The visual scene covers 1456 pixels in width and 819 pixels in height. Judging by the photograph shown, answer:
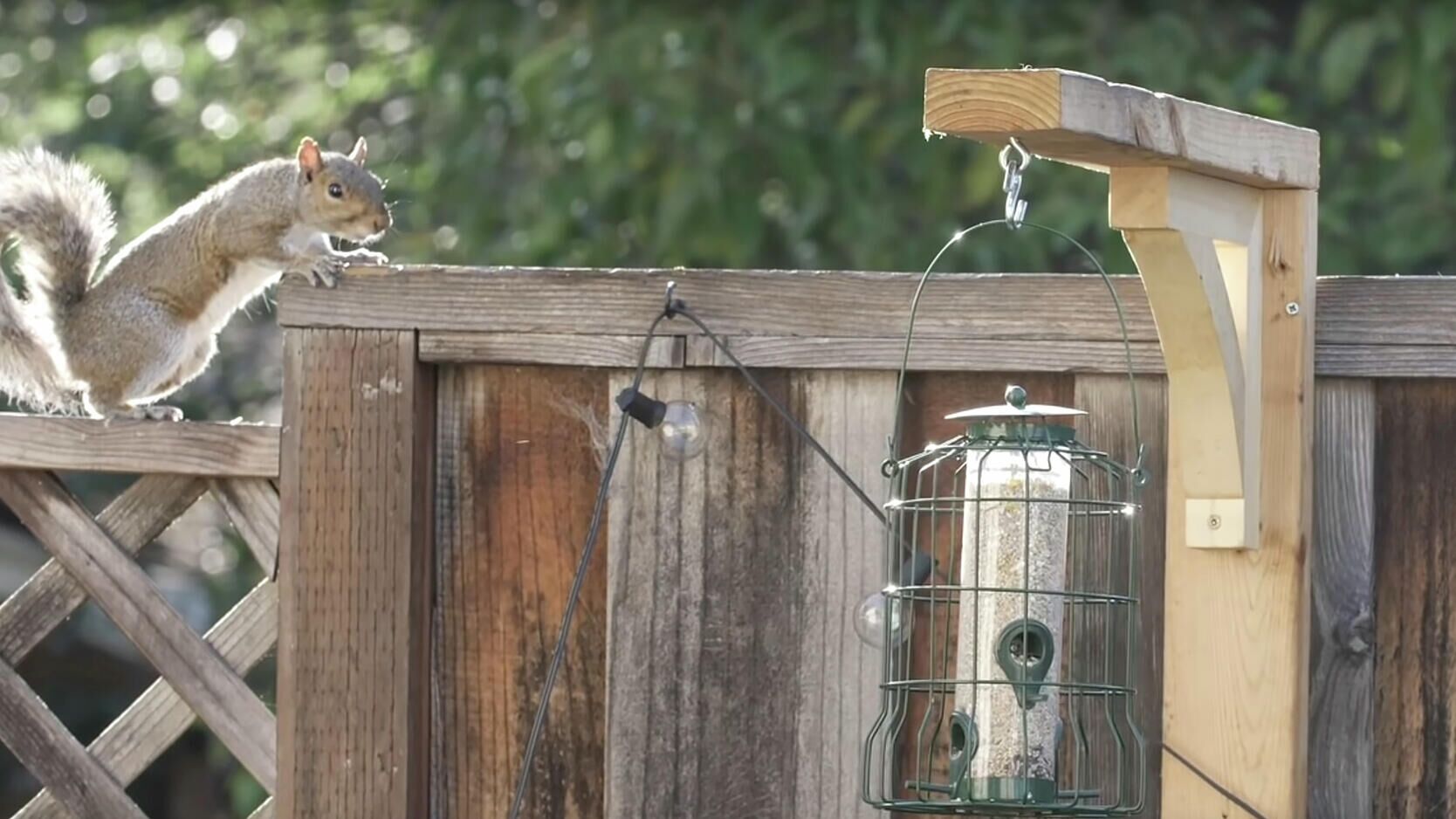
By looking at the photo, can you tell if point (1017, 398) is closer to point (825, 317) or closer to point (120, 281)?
point (825, 317)

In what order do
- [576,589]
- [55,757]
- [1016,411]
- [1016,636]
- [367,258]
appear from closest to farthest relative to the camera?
[1016,411], [1016,636], [576,589], [55,757], [367,258]

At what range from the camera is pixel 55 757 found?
9.06 feet

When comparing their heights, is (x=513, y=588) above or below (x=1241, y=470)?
below

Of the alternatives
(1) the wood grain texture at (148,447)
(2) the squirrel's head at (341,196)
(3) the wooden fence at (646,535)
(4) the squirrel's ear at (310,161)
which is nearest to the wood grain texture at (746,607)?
(3) the wooden fence at (646,535)

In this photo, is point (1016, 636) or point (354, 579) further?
point (354, 579)

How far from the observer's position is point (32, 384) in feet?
11.3

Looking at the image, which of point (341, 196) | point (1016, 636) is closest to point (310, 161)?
point (341, 196)

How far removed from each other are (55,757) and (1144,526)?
138 centimetres

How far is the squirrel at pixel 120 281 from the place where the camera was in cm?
347

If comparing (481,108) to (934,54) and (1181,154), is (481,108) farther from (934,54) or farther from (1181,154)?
(1181,154)

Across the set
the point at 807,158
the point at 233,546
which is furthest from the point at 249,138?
the point at 807,158

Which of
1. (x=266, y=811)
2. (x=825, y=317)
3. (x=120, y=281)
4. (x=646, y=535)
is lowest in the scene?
(x=266, y=811)

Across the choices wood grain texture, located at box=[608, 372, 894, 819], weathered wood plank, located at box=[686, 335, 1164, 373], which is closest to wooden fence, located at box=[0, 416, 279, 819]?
wood grain texture, located at box=[608, 372, 894, 819]

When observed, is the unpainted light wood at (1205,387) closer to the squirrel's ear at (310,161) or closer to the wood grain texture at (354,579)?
the wood grain texture at (354,579)
